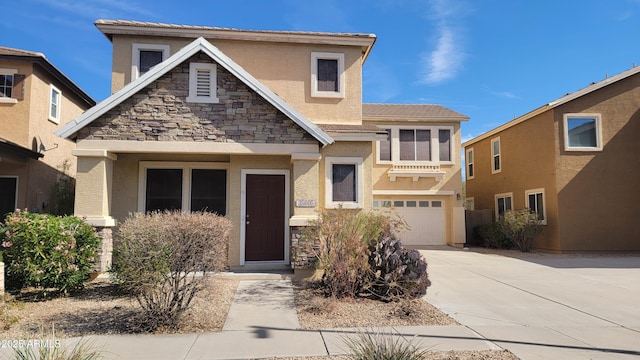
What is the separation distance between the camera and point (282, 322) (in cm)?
674

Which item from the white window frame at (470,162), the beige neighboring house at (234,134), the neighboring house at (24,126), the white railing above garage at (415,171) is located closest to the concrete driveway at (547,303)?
the beige neighboring house at (234,134)

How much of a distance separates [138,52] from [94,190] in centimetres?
497

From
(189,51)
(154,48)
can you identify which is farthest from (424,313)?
(154,48)

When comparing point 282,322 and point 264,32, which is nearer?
point 282,322

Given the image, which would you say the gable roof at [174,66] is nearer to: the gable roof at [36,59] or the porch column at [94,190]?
the porch column at [94,190]

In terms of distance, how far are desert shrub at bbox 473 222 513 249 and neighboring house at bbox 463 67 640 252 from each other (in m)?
1.26

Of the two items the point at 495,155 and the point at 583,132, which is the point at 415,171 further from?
the point at 583,132

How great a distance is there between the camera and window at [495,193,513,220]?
20047mm

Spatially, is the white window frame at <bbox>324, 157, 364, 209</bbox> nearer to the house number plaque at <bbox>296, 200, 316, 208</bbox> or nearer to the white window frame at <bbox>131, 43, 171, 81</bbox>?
the house number plaque at <bbox>296, 200, 316, 208</bbox>

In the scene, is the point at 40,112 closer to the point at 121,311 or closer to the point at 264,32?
the point at 264,32

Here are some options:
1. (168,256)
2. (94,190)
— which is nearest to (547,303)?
(168,256)

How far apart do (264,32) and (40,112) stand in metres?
8.13

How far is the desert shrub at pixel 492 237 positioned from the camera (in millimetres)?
18250

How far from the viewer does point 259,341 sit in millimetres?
5820
